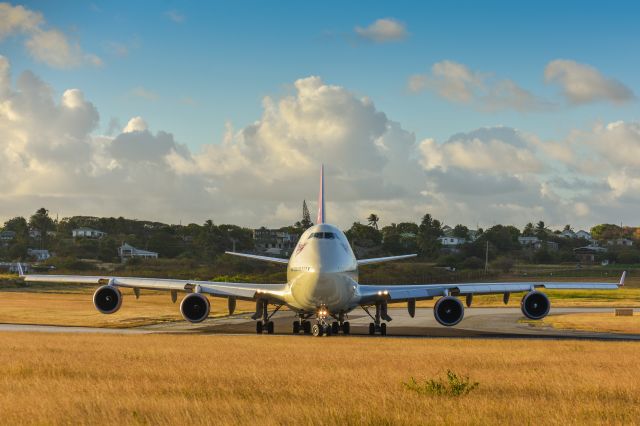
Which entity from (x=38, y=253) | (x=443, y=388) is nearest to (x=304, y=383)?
(x=443, y=388)

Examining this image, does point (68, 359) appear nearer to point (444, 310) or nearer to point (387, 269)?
point (444, 310)

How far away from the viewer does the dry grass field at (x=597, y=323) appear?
162ft

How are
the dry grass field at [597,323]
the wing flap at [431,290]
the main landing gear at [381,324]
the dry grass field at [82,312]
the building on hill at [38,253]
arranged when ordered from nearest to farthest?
1. the wing flap at [431,290]
2. the main landing gear at [381,324]
3. the dry grass field at [597,323]
4. the dry grass field at [82,312]
5. the building on hill at [38,253]

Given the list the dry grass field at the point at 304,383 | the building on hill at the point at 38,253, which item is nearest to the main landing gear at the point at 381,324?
the dry grass field at the point at 304,383

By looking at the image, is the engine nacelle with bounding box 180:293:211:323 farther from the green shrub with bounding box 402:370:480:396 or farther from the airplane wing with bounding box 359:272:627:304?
the green shrub with bounding box 402:370:480:396

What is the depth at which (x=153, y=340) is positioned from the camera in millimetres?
34312

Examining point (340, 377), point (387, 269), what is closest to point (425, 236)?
point (387, 269)

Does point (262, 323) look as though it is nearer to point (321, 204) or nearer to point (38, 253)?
point (321, 204)

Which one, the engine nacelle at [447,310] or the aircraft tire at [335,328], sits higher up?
the engine nacelle at [447,310]

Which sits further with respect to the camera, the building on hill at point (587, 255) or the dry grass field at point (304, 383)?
the building on hill at point (587, 255)

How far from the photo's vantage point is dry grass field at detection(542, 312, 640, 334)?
49.5 m

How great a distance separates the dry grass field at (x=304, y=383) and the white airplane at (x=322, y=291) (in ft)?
20.2

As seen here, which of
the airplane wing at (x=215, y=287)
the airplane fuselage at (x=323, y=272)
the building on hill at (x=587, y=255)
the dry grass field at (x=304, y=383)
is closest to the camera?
the dry grass field at (x=304, y=383)

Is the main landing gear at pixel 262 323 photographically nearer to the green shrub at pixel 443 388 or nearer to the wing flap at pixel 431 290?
the wing flap at pixel 431 290
